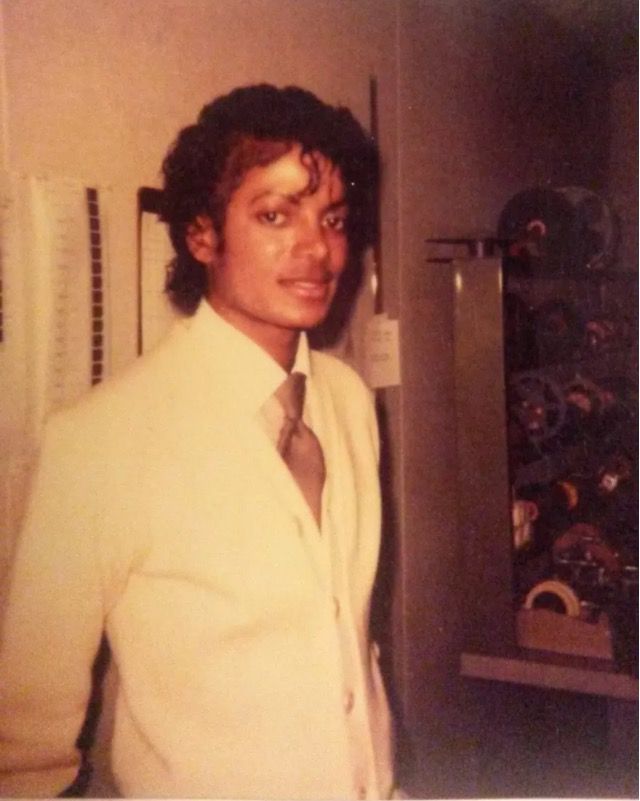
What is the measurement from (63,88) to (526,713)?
109cm

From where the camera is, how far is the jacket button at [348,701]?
845 millimetres

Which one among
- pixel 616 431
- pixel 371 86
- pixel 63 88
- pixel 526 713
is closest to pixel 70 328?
pixel 63 88

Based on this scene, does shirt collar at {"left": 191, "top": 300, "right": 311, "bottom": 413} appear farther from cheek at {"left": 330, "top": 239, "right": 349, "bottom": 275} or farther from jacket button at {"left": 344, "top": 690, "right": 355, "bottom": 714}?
jacket button at {"left": 344, "top": 690, "right": 355, "bottom": 714}

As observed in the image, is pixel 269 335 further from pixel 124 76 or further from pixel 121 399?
pixel 124 76

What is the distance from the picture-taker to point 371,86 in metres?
1.06

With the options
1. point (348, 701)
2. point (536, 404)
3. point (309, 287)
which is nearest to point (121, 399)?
point (309, 287)

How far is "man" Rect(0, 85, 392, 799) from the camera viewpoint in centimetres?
75

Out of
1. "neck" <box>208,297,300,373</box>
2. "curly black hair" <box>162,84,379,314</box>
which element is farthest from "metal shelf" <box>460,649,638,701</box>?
"curly black hair" <box>162,84,379,314</box>

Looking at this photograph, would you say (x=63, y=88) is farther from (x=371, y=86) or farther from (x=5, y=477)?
(x=371, y=86)

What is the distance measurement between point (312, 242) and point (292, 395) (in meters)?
0.17

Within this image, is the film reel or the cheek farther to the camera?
the film reel

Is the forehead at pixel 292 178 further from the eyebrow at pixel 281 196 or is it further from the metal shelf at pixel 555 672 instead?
the metal shelf at pixel 555 672

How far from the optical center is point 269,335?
86 cm

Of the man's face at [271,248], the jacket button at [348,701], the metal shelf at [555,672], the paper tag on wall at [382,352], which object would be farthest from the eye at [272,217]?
the metal shelf at [555,672]
